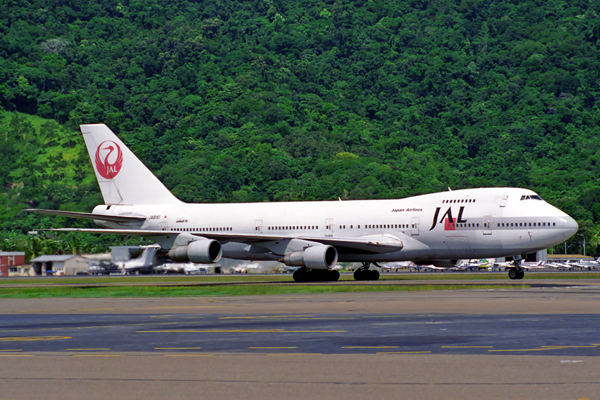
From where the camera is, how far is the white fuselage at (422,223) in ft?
162

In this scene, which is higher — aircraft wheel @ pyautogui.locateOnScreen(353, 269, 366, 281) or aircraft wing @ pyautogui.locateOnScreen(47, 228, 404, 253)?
aircraft wing @ pyautogui.locateOnScreen(47, 228, 404, 253)

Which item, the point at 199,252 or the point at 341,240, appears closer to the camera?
the point at 341,240

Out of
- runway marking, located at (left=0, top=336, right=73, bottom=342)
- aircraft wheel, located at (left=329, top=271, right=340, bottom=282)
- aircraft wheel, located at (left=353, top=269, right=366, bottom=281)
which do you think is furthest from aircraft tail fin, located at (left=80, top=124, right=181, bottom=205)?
runway marking, located at (left=0, top=336, right=73, bottom=342)

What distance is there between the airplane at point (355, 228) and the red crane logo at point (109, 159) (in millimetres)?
2676

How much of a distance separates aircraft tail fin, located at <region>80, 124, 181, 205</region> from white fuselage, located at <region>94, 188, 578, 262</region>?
382 cm

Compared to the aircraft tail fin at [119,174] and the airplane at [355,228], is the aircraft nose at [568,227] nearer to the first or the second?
the airplane at [355,228]

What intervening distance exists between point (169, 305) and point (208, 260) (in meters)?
19.2

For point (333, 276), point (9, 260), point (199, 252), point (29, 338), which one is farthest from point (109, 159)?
point (9, 260)

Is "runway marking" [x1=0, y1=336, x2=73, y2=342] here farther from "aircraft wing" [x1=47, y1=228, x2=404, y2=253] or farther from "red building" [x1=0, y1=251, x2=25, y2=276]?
"red building" [x1=0, y1=251, x2=25, y2=276]

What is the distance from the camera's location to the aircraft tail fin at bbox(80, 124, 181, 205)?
62.4 m

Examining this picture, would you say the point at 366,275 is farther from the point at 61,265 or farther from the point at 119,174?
the point at 61,265

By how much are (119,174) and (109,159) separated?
139 centimetres

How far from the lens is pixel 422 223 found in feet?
168

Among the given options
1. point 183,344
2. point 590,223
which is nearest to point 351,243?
point 183,344
